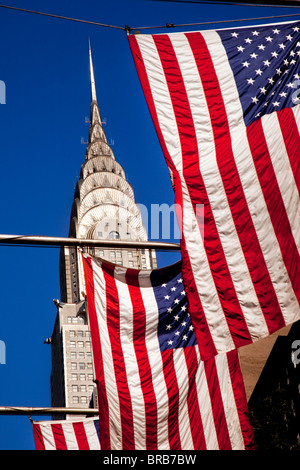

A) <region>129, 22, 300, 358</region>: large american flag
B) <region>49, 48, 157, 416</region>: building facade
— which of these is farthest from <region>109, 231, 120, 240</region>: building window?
<region>129, 22, 300, 358</region>: large american flag

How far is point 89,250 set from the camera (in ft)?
485

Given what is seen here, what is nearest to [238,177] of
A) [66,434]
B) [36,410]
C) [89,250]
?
[36,410]

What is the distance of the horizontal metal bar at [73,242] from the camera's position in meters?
16.5

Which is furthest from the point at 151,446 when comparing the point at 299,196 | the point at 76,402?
the point at 76,402

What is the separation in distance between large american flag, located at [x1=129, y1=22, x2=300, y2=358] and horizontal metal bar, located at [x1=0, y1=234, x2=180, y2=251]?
238 centimetres

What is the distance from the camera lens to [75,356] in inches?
5994

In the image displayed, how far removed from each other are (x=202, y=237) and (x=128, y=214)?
524 ft

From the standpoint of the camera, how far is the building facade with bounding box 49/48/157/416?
151 metres

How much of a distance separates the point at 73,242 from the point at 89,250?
13142cm

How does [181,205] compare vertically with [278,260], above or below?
above

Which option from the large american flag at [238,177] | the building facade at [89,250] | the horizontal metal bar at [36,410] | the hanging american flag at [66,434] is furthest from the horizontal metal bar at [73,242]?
the building facade at [89,250]

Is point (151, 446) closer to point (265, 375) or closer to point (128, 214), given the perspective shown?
point (265, 375)

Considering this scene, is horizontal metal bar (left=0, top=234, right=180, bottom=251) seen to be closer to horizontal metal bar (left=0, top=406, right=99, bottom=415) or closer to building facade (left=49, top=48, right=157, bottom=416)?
horizontal metal bar (left=0, top=406, right=99, bottom=415)

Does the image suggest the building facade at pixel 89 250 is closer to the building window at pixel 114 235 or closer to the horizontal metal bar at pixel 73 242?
the building window at pixel 114 235
